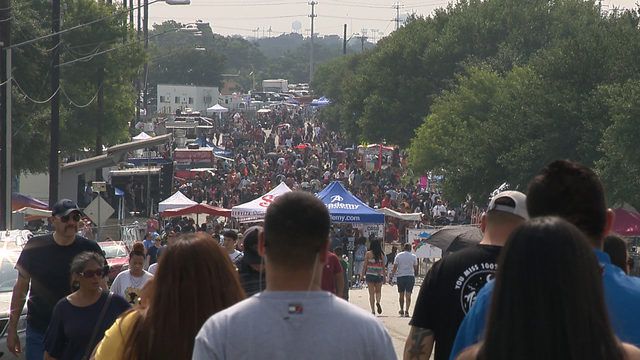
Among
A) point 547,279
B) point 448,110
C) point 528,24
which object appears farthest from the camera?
point 528,24

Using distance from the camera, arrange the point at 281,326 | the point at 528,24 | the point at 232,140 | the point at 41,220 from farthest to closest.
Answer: the point at 232,140, the point at 528,24, the point at 41,220, the point at 281,326

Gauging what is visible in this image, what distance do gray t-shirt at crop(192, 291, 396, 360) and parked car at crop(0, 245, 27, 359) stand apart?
9290 millimetres

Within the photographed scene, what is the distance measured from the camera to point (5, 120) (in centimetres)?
3083

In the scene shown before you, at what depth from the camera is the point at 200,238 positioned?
5059mm

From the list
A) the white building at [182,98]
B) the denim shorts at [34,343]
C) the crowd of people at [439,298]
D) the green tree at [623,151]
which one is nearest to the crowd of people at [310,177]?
the green tree at [623,151]

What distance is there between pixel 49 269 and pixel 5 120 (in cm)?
2176

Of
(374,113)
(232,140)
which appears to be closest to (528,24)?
(374,113)

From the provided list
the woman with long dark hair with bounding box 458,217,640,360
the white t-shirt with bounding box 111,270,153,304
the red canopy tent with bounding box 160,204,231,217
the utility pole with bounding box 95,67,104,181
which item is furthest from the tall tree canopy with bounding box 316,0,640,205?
the woman with long dark hair with bounding box 458,217,640,360

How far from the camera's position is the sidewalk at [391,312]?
19.4 meters

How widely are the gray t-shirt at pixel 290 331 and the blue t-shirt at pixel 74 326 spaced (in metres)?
3.40

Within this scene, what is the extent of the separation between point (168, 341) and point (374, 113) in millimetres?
78697

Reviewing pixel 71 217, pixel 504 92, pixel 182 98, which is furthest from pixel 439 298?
pixel 182 98

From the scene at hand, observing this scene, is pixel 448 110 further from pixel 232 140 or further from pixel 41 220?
pixel 232 140

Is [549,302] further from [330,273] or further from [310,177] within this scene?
[310,177]
